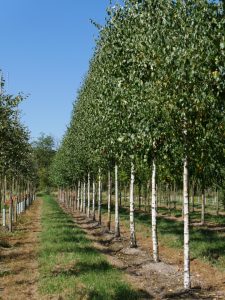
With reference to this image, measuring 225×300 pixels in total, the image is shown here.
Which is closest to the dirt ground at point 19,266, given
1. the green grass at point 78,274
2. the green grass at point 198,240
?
the green grass at point 78,274

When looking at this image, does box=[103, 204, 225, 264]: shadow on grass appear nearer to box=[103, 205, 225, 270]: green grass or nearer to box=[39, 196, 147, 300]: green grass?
box=[103, 205, 225, 270]: green grass

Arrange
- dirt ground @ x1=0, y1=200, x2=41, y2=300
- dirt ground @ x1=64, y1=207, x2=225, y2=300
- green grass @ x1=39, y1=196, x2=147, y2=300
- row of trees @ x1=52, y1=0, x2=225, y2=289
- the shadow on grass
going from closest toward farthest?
row of trees @ x1=52, y1=0, x2=225, y2=289 → green grass @ x1=39, y1=196, x2=147, y2=300 → dirt ground @ x1=64, y1=207, x2=225, y2=300 → dirt ground @ x1=0, y1=200, x2=41, y2=300 → the shadow on grass

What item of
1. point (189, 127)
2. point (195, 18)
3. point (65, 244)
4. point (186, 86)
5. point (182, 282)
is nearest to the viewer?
point (195, 18)

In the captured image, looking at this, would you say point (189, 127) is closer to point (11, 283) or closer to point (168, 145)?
point (168, 145)

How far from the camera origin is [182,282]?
16656 millimetres

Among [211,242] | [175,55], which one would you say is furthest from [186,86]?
[211,242]

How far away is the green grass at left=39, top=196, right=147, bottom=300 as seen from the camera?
1444 cm

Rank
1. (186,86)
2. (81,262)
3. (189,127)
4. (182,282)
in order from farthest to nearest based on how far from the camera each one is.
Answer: (81,262), (182,282), (189,127), (186,86)

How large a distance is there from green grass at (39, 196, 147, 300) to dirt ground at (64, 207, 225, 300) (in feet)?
2.97

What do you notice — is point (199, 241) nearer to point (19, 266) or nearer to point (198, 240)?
point (198, 240)

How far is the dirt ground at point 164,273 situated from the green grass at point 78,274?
906 millimetres

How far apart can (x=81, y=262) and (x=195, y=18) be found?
12078 millimetres

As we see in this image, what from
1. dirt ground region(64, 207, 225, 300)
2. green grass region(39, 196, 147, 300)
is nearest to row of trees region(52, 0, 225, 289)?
dirt ground region(64, 207, 225, 300)

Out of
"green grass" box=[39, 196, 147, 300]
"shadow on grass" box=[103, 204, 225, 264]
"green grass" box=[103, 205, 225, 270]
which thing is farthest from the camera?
"shadow on grass" box=[103, 204, 225, 264]
